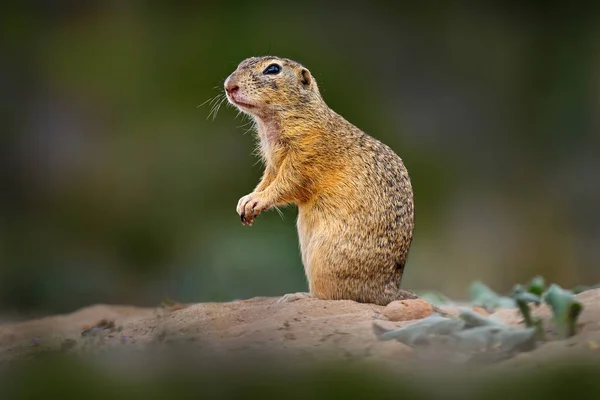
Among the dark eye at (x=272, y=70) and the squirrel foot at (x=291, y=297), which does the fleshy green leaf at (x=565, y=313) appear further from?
the dark eye at (x=272, y=70)

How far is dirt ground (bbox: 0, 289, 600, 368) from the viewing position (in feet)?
7.28

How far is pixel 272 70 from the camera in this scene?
381 cm

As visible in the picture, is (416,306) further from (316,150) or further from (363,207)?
(316,150)

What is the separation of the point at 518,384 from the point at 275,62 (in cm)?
277

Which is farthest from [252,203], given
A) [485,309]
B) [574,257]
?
[574,257]

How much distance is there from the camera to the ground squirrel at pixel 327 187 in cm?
350

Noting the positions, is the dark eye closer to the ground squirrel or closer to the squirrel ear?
→ the ground squirrel

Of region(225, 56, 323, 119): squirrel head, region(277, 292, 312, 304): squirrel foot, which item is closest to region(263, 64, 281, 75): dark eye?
region(225, 56, 323, 119): squirrel head

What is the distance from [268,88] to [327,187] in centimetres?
56

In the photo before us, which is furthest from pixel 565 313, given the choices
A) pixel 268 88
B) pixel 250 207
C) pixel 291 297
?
pixel 268 88

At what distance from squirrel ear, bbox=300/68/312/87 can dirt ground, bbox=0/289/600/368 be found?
1.06 m

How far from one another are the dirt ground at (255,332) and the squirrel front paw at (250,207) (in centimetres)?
38

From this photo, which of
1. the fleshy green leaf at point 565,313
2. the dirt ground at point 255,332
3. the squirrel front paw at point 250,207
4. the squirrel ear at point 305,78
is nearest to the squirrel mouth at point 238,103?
the squirrel ear at point 305,78

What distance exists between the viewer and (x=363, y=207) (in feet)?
11.6
